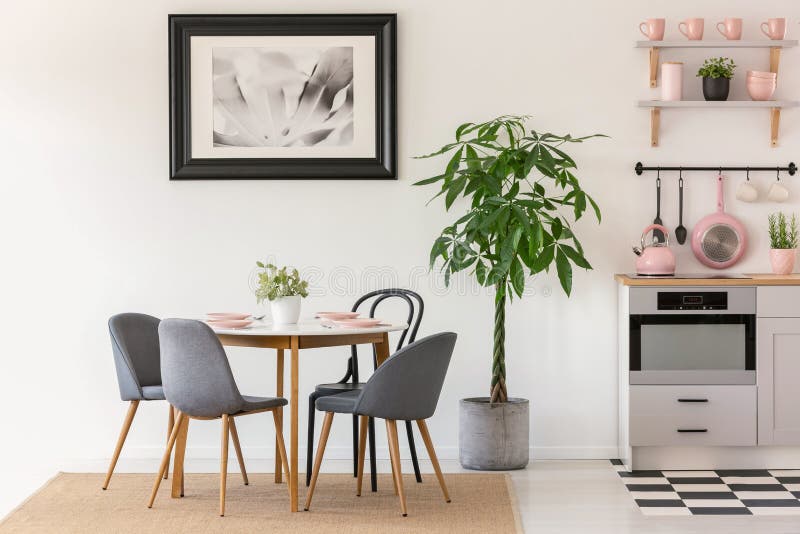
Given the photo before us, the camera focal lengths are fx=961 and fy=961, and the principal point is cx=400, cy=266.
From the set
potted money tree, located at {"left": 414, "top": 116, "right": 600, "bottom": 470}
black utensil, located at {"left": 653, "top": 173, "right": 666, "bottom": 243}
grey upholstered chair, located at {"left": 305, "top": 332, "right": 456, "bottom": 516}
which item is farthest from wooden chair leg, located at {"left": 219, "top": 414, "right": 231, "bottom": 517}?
black utensil, located at {"left": 653, "top": 173, "right": 666, "bottom": 243}

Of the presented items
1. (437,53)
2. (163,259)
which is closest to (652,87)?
(437,53)

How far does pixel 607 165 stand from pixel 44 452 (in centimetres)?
312

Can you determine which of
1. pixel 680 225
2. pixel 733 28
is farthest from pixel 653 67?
pixel 680 225

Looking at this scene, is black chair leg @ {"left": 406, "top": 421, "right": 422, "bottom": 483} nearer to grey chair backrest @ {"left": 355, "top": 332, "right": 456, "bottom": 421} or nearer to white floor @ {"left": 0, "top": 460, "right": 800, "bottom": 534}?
white floor @ {"left": 0, "top": 460, "right": 800, "bottom": 534}

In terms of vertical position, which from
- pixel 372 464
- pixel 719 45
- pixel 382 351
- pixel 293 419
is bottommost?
pixel 372 464

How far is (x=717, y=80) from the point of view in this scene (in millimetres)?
4555

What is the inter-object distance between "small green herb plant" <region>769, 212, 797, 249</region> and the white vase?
2.35 meters

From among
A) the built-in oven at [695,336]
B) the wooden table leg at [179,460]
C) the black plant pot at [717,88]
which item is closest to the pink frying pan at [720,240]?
the built-in oven at [695,336]

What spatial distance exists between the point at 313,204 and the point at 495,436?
4.68 ft

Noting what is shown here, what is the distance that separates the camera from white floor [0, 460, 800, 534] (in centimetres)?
354

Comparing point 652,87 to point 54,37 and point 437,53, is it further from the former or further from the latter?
point 54,37

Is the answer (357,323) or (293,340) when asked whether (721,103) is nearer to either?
(357,323)

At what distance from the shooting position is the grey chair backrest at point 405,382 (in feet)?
11.8

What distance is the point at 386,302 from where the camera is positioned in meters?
4.73
